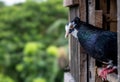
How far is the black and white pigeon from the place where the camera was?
2682 millimetres

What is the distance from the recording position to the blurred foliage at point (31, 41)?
15.2 metres

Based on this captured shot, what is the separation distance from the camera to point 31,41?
1819 centimetres

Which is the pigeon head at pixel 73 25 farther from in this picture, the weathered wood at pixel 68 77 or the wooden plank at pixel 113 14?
the weathered wood at pixel 68 77

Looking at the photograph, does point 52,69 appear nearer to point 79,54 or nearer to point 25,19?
point 25,19

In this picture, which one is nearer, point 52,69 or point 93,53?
point 93,53

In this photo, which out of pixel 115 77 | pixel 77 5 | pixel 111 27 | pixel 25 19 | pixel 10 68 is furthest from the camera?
pixel 25 19

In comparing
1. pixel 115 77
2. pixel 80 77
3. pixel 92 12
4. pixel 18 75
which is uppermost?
pixel 92 12

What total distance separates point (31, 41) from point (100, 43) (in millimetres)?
15463

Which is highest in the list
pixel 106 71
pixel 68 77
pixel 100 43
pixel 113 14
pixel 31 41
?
pixel 113 14

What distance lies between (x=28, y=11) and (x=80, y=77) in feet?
50.9

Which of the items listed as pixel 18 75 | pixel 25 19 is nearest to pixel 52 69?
pixel 18 75

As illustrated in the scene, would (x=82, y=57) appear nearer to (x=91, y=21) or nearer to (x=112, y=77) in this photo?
(x=91, y=21)

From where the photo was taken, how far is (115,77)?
242cm

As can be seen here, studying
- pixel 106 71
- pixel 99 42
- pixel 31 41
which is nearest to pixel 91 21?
pixel 99 42
